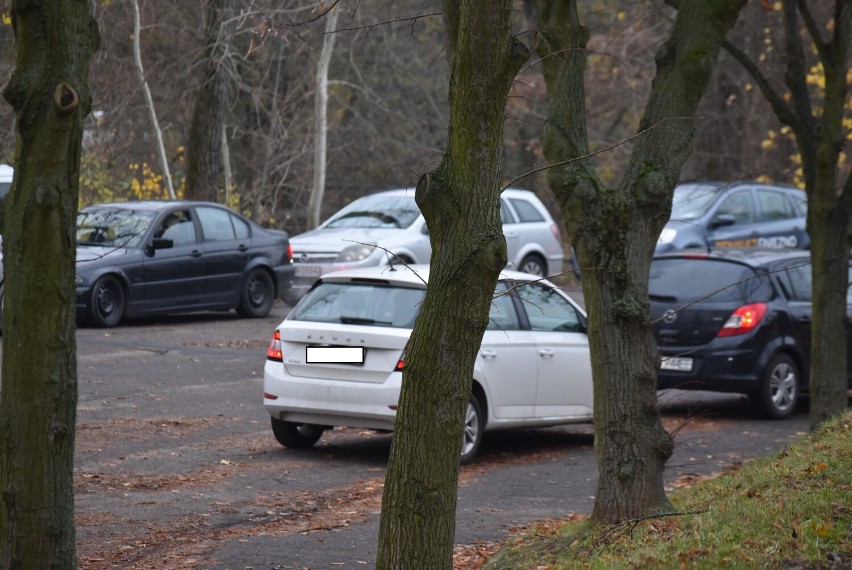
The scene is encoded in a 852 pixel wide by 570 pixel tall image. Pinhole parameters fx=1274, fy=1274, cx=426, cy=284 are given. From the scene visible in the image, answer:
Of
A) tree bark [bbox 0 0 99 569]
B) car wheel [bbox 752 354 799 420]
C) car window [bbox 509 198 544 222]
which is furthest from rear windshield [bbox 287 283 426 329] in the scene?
car window [bbox 509 198 544 222]

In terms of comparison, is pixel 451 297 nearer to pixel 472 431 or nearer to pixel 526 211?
pixel 472 431

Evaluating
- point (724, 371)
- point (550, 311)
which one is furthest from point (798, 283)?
point (550, 311)

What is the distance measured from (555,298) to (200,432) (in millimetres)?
3452

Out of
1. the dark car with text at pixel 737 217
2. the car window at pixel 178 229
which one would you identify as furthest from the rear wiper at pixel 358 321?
the dark car with text at pixel 737 217

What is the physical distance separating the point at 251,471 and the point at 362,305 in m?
1.64

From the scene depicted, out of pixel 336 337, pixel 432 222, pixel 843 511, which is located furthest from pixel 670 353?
pixel 432 222

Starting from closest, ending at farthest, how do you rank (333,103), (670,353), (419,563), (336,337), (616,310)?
(419,563)
(616,310)
(336,337)
(670,353)
(333,103)

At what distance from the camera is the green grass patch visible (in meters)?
5.55

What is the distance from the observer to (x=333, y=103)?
36750 millimetres

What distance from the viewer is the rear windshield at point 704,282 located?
13203 millimetres

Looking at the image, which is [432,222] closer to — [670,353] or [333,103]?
[670,353]

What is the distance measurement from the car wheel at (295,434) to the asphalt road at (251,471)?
0.44 ft

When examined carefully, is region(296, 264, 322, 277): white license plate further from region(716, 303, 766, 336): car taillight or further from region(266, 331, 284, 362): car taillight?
region(266, 331, 284, 362): car taillight

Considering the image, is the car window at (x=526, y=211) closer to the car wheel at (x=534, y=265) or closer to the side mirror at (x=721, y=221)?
the car wheel at (x=534, y=265)
